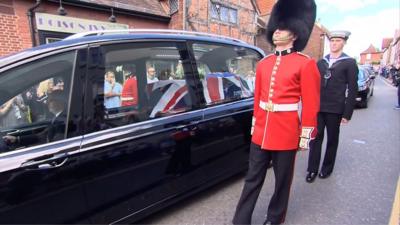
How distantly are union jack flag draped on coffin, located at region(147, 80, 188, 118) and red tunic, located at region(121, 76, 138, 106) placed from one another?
0.16 metres

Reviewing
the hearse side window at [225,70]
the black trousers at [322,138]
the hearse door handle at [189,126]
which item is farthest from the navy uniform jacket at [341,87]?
the hearse door handle at [189,126]

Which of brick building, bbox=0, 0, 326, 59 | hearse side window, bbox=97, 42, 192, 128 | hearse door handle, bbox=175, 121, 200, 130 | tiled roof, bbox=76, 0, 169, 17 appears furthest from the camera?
tiled roof, bbox=76, 0, 169, 17

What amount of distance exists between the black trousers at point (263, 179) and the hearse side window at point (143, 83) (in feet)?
2.82

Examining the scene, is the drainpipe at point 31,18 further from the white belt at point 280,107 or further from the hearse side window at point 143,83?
the white belt at point 280,107

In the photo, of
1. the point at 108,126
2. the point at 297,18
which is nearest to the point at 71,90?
the point at 108,126

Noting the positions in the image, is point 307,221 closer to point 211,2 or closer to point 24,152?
point 24,152

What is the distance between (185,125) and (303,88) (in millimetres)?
1102

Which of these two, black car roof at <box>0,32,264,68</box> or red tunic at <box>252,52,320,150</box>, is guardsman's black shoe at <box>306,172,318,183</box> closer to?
red tunic at <box>252,52,320,150</box>

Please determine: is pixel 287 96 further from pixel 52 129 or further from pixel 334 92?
pixel 52 129

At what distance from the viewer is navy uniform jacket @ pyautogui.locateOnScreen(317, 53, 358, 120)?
366cm

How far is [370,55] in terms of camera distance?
358ft

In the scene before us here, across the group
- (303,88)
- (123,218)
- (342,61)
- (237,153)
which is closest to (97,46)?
(123,218)

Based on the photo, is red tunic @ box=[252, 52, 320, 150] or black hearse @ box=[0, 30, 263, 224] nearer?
black hearse @ box=[0, 30, 263, 224]

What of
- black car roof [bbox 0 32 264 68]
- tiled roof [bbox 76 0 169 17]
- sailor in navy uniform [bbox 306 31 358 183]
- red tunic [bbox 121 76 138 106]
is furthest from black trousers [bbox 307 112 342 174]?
tiled roof [bbox 76 0 169 17]
